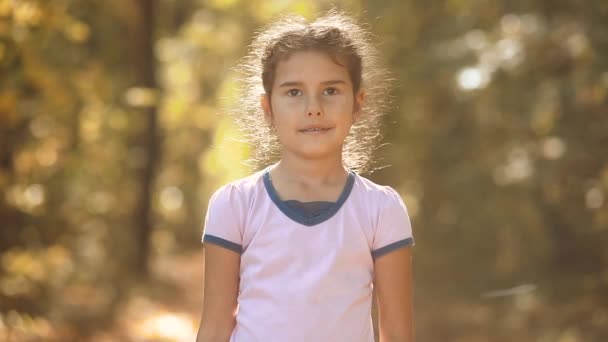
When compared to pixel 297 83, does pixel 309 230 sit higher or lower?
lower

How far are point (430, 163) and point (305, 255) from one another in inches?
218

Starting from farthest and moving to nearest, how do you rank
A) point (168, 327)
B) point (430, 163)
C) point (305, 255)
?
point (168, 327)
point (430, 163)
point (305, 255)

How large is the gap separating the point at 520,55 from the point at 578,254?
1347 mm

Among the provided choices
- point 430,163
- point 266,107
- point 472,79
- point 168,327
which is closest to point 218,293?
point 266,107

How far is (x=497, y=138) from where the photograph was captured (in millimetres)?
5809

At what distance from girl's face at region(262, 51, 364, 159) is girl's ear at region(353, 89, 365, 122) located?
0.19 ft

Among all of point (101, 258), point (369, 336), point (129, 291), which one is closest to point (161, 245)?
point (129, 291)

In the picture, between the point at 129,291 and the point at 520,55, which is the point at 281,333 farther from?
the point at 129,291

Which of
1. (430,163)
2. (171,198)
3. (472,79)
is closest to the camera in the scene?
(472,79)

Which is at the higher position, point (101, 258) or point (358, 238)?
point (358, 238)

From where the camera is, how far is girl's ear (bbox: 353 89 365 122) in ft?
7.29

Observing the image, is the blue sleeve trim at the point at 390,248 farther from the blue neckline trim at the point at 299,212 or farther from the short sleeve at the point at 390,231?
the blue neckline trim at the point at 299,212

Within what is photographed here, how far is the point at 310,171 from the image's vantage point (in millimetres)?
2148

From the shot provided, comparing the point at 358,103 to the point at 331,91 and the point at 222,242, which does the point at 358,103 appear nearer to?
the point at 331,91
